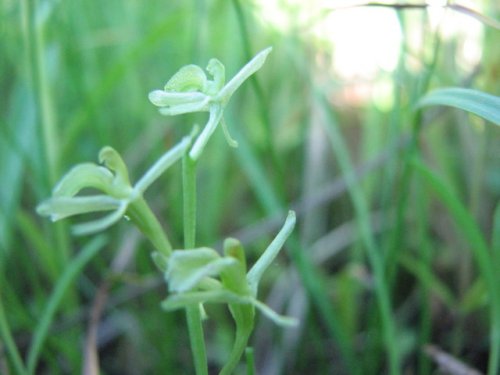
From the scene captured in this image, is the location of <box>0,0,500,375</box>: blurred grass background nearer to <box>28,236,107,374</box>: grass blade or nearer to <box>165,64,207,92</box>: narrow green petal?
<box>28,236,107,374</box>: grass blade

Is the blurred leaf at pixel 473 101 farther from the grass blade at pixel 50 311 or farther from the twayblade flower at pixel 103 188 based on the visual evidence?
the grass blade at pixel 50 311

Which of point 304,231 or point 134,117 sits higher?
point 134,117

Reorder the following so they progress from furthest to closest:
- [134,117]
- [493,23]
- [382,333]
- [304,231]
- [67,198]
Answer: [134,117] → [304,231] → [382,333] → [493,23] → [67,198]

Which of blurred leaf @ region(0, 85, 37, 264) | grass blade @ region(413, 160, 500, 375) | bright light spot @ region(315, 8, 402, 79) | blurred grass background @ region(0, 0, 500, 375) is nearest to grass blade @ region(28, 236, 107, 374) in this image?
blurred grass background @ region(0, 0, 500, 375)

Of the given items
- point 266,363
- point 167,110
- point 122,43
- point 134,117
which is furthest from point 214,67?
point 122,43

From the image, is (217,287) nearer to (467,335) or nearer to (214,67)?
(214,67)

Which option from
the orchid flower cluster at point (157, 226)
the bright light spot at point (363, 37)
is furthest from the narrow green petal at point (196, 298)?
the bright light spot at point (363, 37)

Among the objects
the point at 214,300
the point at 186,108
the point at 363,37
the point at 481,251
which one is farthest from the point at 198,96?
the point at 363,37
